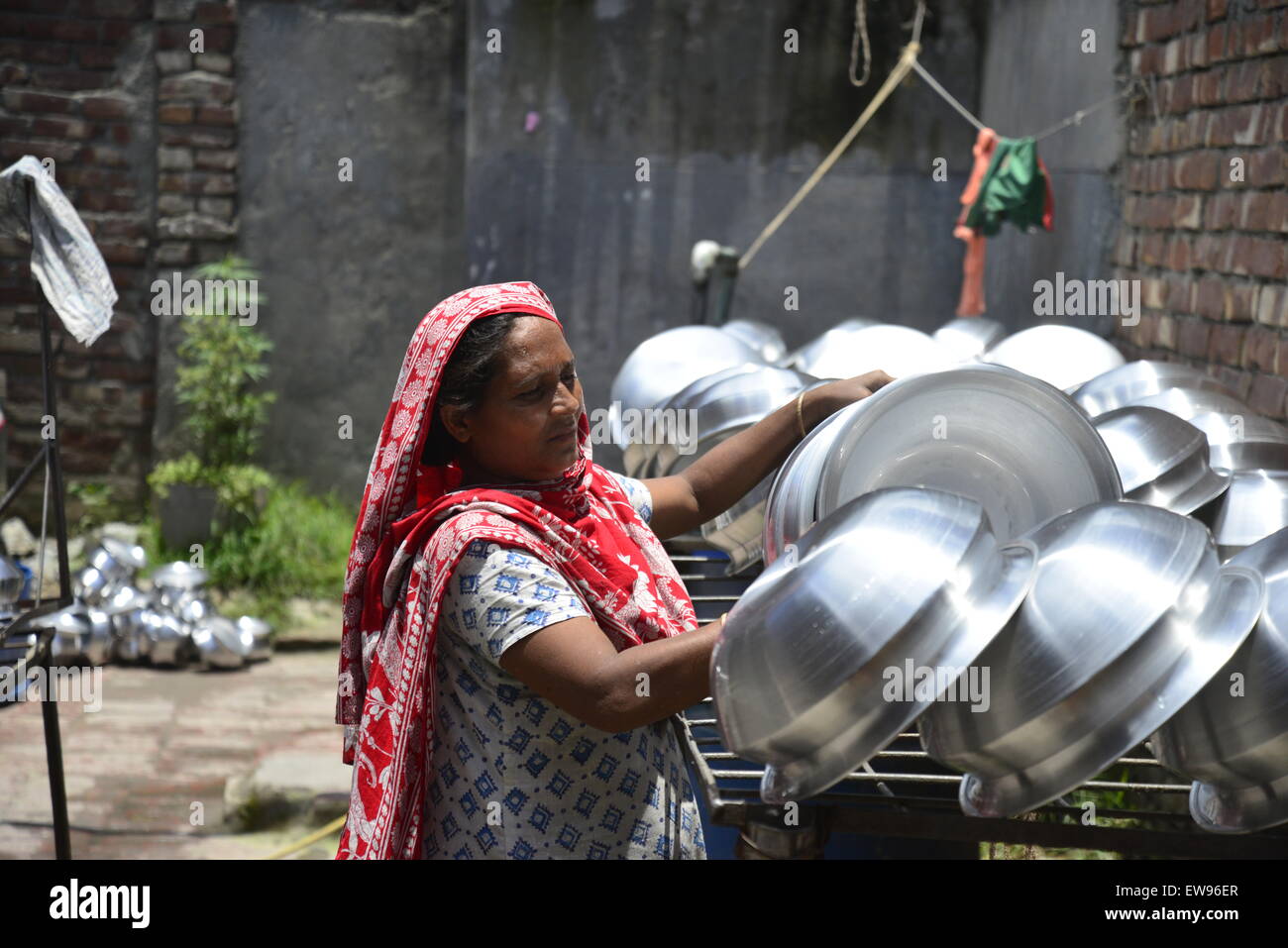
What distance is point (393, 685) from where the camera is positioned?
1608mm

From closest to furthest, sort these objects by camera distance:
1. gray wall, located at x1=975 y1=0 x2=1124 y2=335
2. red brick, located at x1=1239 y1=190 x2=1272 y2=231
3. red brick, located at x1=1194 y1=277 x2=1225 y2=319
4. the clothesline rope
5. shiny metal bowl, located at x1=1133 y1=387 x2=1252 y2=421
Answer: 1. shiny metal bowl, located at x1=1133 y1=387 x2=1252 y2=421
2. red brick, located at x1=1239 y1=190 x2=1272 y2=231
3. red brick, located at x1=1194 y1=277 x2=1225 y2=319
4. gray wall, located at x1=975 y1=0 x2=1124 y2=335
5. the clothesline rope

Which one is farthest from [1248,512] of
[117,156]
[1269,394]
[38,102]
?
[38,102]

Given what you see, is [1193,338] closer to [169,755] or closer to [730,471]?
[730,471]

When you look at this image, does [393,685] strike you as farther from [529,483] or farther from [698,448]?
[698,448]

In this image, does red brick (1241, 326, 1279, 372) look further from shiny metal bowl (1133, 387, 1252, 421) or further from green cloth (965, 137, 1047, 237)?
green cloth (965, 137, 1047, 237)

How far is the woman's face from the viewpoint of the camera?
62.9 inches

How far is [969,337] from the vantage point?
3115 mm

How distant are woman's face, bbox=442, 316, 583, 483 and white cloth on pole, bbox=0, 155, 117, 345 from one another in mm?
1868

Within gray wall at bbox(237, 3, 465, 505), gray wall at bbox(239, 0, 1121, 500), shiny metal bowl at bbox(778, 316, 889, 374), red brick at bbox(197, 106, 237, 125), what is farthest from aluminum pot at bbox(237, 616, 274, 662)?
shiny metal bowl at bbox(778, 316, 889, 374)

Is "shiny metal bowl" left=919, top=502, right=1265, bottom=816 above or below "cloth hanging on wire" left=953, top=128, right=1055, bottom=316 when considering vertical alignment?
below

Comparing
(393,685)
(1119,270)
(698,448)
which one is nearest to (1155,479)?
(698,448)

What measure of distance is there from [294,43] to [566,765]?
204 inches

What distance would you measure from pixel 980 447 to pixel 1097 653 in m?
0.62

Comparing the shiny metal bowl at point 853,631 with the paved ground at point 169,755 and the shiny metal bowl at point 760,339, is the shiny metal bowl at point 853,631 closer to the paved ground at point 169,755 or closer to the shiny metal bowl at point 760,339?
the shiny metal bowl at point 760,339
